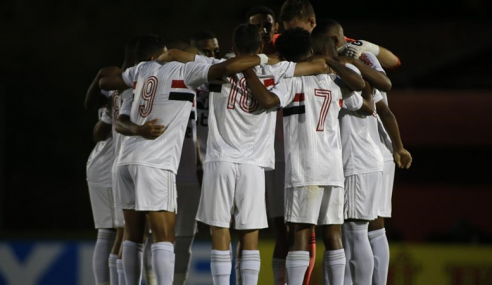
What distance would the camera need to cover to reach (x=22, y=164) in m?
16.7

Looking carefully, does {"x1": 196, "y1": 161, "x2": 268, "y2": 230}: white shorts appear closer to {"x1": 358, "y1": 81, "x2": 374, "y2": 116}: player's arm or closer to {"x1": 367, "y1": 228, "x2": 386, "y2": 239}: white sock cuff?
{"x1": 358, "y1": 81, "x2": 374, "y2": 116}: player's arm

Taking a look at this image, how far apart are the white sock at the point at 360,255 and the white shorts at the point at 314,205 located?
0.28 metres

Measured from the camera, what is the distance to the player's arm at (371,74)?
23.7ft

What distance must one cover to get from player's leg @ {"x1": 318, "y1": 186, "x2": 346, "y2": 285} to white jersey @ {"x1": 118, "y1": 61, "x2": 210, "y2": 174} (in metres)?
1.17

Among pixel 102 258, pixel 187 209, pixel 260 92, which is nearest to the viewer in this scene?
pixel 260 92

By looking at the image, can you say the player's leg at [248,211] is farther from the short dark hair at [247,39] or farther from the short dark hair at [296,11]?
the short dark hair at [296,11]

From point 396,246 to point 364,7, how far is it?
12.6 metres

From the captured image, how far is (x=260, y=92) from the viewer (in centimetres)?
683

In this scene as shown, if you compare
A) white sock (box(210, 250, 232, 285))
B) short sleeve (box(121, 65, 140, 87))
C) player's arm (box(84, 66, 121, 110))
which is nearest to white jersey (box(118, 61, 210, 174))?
short sleeve (box(121, 65, 140, 87))

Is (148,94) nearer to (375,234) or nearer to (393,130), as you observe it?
(393,130)

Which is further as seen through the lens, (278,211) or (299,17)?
(299,17)

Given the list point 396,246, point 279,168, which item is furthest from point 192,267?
point 279,168

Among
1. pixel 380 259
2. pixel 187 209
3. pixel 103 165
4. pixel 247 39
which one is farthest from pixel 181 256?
pixel 247 39

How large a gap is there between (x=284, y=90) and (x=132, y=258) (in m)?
1.72
